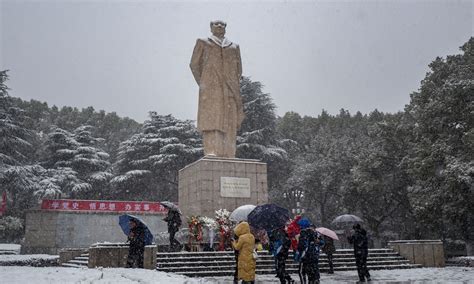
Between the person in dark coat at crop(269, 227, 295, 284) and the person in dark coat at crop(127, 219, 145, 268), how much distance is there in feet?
9.51

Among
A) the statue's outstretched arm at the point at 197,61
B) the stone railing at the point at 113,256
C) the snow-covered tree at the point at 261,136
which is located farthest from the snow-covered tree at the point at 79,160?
the stone railing at the point at 113,256

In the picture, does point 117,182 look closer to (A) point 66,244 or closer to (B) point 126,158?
(B) point 126,158

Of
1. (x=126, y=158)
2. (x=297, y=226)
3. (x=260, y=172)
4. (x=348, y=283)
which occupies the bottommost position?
(x=348, y=283)

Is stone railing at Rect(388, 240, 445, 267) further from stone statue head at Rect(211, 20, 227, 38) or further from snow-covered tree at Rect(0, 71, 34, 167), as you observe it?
snow-covered tree at Rect(0, 71, 34, 167)

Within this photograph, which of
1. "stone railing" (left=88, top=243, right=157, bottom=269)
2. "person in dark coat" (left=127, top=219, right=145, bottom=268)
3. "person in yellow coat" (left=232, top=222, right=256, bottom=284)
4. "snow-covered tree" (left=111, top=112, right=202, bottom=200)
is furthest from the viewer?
"snow-covered tree" (left=111, top=112, right=202, bottom=200)

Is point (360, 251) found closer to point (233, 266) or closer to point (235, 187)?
point (233, 266)

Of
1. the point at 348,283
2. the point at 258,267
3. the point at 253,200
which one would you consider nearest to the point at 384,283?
the point at 348,283

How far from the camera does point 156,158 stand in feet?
98.0

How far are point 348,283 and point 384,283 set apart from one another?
65cm

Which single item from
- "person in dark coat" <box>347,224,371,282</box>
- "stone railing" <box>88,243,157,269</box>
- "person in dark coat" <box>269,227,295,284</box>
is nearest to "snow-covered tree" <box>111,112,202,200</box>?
"stone railing" <box>88,243,157,269</box>

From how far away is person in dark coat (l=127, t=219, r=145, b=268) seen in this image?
29.8ft

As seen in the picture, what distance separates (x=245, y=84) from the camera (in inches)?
1256

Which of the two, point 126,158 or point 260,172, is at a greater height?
point 126,158

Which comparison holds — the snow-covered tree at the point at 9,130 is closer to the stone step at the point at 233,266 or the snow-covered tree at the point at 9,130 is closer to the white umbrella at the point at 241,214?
the white umbrella at the point at 241,214
